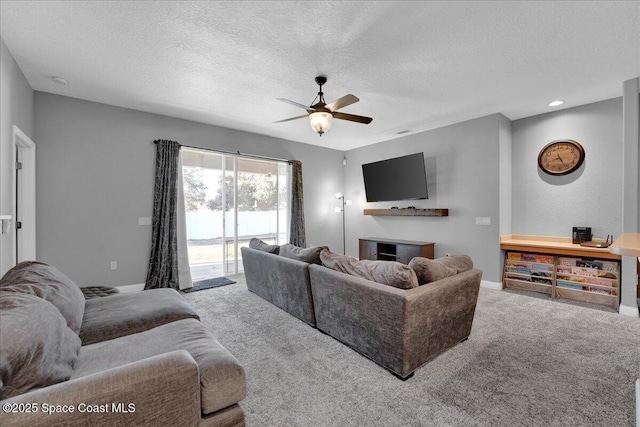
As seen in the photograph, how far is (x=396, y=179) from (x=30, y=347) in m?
5.21

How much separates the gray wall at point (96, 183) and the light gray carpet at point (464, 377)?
2.10 meters

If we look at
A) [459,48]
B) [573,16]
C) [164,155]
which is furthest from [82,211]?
[573,16]

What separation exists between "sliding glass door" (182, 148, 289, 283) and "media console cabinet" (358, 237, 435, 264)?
1.86 metres

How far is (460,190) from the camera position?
15.6 ft

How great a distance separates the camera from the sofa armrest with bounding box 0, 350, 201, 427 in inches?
35.0

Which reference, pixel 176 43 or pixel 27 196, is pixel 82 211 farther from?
pixel 176 43

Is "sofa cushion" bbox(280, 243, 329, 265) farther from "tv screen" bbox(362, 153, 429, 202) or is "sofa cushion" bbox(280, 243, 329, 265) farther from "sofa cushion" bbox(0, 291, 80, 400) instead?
"tv screen" bbox(362, 153, 429, 202)

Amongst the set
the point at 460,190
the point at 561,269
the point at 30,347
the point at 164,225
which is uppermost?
the point at 460,190

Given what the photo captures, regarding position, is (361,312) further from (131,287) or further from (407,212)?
(131,287)

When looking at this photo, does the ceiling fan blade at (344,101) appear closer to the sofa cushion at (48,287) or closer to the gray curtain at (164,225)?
the sofa cushion at (48,287)

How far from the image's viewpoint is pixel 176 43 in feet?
8.23

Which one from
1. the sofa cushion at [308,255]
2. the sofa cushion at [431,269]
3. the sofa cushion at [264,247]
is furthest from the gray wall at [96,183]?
the sofa cushion at [431,269]

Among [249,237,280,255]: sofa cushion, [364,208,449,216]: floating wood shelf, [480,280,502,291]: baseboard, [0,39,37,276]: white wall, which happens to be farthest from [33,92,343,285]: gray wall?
[480,280,502,291]: baseboard

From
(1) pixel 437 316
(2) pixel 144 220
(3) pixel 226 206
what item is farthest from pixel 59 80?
(1) pixel 437 316
